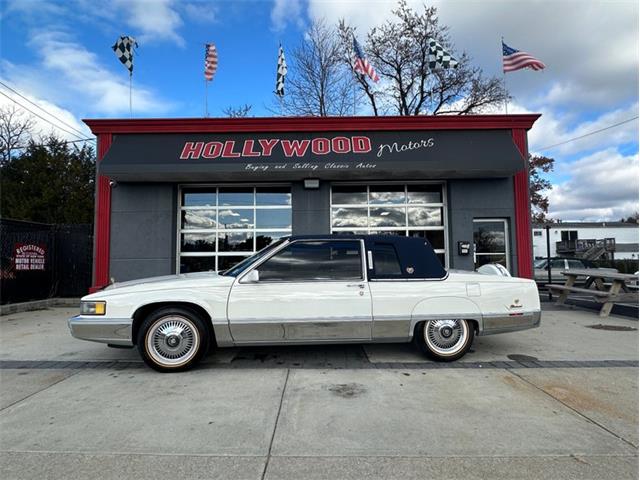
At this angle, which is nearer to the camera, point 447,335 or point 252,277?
point 252,277

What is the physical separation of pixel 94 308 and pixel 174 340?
1076 mm

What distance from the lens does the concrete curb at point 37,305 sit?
970 centimetres

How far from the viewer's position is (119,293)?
5082 millimetres

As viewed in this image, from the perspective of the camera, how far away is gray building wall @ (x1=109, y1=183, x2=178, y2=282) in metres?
10.7

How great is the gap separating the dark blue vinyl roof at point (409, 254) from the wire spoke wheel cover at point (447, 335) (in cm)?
66

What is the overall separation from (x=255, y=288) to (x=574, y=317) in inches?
306

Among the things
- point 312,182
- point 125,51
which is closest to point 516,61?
point 312,182

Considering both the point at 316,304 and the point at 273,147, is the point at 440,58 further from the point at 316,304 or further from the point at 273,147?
the point at 316,304

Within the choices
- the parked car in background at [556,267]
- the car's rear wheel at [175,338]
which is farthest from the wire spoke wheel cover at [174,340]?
the parked car in background at [556,267]

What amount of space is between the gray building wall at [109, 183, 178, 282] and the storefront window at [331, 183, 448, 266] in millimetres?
4500

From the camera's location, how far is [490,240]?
1119 cm

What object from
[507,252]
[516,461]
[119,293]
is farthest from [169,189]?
[516,461]

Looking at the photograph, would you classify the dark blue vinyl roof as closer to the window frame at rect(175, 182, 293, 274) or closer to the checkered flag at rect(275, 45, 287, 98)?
the window frame at rect(175, 182, 293, 274)

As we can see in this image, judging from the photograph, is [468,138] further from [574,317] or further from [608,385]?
[608,385]
